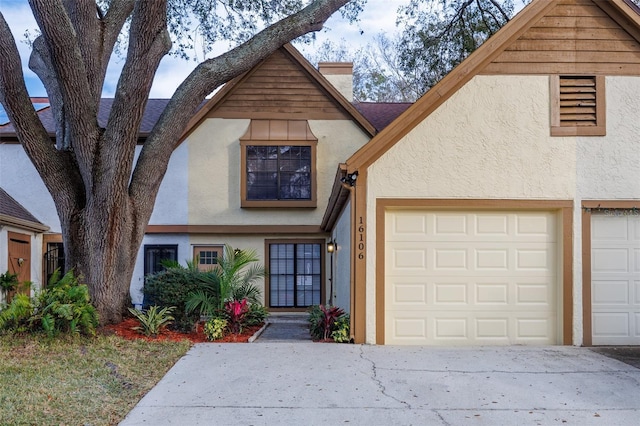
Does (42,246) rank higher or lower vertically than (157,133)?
lower

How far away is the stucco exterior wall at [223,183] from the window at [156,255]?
1028 millimetres

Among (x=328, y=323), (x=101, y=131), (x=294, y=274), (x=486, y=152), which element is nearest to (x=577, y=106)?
(x=486, y=152)

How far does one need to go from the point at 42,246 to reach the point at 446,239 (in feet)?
39.9

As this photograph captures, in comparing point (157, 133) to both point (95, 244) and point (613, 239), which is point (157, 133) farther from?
point (613, 239)

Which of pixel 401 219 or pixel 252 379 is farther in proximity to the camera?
pixel 401 219

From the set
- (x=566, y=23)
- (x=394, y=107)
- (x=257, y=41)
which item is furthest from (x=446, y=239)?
(x=394, y=107)

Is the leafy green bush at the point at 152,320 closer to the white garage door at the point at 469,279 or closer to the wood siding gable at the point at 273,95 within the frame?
the white garage door at the point at 469,279

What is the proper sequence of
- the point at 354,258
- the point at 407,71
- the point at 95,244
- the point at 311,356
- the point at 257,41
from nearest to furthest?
the point at 311,356
the point at 354,258
the point at 95,244
the point at 257,41
the point at 407,71

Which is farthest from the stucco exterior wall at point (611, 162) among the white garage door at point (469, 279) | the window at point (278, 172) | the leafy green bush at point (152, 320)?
the window at point (278, 172)

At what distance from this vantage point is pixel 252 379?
7473mm

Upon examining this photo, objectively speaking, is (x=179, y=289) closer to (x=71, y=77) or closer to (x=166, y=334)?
(x=166, y=334)

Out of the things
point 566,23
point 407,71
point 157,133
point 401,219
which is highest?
point 407,71

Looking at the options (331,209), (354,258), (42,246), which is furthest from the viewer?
(42,246)

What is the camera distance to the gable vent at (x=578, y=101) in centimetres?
990
